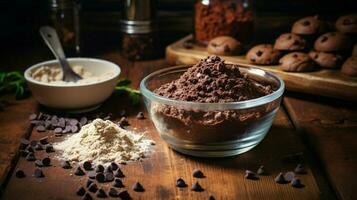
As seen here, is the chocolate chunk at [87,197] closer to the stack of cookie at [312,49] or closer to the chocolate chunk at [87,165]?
the chocolate chunk at [87,165]

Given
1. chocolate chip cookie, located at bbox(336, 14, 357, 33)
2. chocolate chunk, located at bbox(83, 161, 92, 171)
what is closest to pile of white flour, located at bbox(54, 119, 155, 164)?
chocolate chunk, located at bbox(83, 161, 92, 171)

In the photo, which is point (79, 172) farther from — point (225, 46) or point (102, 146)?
point (225, 46)

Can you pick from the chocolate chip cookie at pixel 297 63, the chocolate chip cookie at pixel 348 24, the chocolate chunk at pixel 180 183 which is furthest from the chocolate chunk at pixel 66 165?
the chocolate chip cookie at pixel 348 24

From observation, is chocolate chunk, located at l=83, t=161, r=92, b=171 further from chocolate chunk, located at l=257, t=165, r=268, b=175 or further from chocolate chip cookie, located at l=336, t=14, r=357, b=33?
chocolate chip cookie, located at l=336, t=14, r=357, b=33

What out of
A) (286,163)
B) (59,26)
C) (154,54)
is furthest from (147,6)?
(286,163)

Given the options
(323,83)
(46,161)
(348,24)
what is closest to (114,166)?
(46,161)

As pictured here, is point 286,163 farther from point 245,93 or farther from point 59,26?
point 59,26
